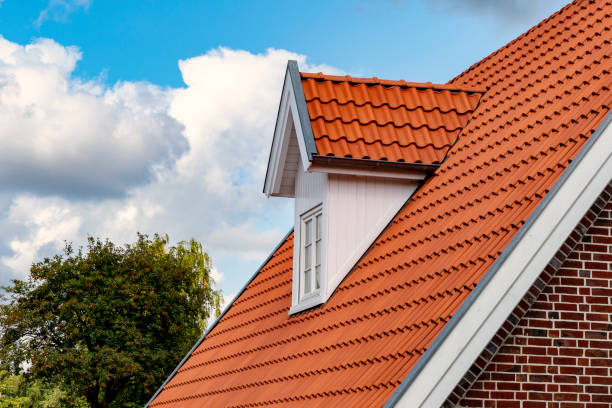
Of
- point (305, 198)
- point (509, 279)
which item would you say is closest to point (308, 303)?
point (305, 198)

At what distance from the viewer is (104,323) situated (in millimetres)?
42125

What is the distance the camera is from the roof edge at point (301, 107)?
8.44 m

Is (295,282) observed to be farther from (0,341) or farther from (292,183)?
(0,341)

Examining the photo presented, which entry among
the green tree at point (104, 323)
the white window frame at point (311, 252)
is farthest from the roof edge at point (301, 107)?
the green tree at point (104, 323)

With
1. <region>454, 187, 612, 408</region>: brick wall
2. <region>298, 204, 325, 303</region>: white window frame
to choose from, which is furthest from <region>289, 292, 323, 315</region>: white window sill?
<region>454, 187, 612, 408</region>: brick wall

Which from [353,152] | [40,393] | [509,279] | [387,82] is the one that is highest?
[387,82]

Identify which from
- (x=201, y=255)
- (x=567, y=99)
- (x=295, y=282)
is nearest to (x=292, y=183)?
(x=295, y=282)

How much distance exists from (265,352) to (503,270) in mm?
4189

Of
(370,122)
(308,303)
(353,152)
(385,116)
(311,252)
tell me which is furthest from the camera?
(311,252)

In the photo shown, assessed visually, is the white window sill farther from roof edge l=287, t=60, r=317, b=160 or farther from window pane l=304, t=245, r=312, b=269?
roof edge l=287, t=60, r=317, b=160

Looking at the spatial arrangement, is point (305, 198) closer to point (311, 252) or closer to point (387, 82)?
point (311, 252)

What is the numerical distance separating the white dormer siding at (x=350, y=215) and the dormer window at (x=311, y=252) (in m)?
0.22

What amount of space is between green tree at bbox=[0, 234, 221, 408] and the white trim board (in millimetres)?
36928

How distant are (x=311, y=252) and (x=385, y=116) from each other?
1794 millimetres
